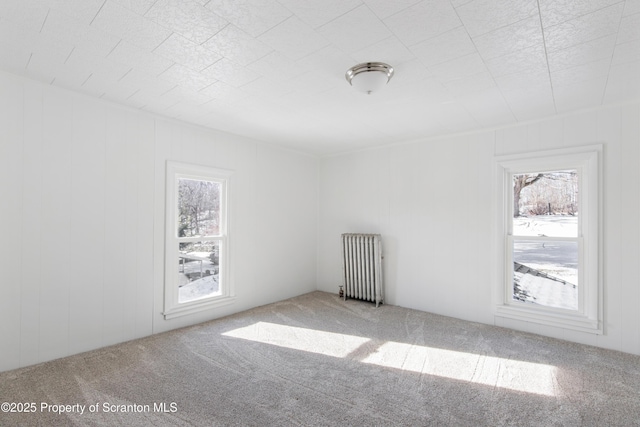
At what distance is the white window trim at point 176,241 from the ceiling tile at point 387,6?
270 cm

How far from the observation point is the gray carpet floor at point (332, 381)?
199cm

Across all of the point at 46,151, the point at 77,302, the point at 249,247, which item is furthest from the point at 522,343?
the point at 46,151

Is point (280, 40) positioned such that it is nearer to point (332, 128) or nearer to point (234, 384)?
point (332, 128)

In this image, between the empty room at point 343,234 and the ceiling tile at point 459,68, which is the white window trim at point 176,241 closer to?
the empty room at point 343,234

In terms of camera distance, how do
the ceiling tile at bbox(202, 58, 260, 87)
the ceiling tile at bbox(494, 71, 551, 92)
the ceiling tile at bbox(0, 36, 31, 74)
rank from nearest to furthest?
the ceiling tile at bbox(0, 36, 31, 74), the ceiling tile at bbox(202, 58, 260, 87), the ceiling tile at bbox(494, 71, 551, 92)

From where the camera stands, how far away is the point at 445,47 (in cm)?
201

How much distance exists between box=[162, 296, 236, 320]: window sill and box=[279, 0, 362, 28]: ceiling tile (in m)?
3.13

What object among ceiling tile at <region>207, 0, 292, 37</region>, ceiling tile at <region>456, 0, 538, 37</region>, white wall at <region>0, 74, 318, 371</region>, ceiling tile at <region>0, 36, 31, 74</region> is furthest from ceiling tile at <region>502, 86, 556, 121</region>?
ceiling tile at <region>0, 36, 31, 74</region>

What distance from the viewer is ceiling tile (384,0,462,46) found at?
5.36 ft

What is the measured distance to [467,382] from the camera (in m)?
2.40

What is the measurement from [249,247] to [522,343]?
3302mm

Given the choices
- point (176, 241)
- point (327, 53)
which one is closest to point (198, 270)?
point (176, 241)

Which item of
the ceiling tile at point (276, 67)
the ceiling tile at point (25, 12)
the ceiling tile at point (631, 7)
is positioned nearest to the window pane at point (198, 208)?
the ceiling tile at point (276, 67)

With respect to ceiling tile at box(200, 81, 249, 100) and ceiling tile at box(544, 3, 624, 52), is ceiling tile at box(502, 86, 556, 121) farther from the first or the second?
ceiling tile at box(200, 81, 249, 100)
